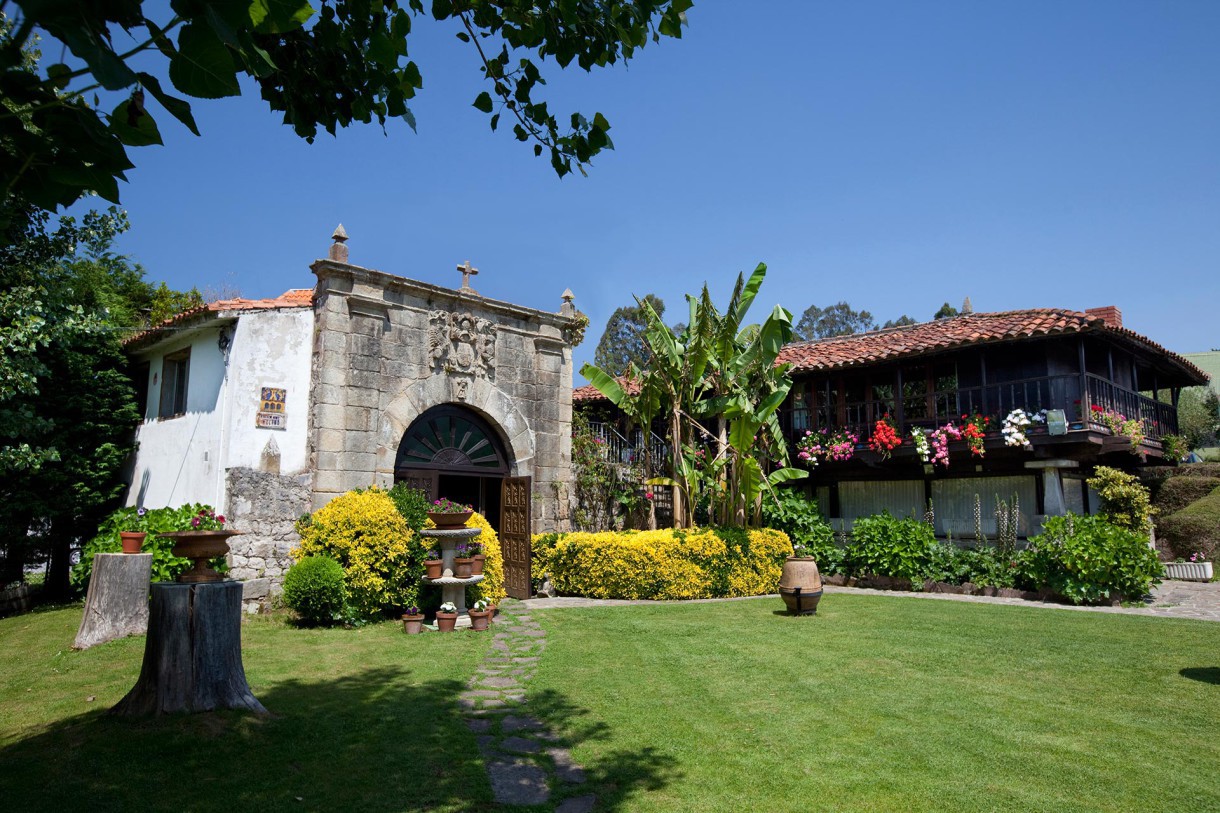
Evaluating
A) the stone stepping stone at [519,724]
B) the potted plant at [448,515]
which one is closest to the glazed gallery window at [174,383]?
the potted plant at [448,515]

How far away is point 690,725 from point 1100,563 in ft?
32.6

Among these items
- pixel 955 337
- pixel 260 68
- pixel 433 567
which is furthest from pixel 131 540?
pixel 955 337

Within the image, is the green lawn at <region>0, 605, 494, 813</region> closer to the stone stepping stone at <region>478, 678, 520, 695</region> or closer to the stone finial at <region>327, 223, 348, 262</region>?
the stone stepping stone at <region>478, 678, 520, 695</region>

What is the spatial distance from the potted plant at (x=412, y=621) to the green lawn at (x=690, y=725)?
49cm

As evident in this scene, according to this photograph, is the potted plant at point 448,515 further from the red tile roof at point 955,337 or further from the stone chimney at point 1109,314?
the stone chimney at point 1109,314

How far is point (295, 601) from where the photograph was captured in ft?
32.9

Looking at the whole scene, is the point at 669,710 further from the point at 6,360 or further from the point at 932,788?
the point at 6,360

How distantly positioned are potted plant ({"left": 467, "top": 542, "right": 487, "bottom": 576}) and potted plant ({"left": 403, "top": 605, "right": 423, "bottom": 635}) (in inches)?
35.9

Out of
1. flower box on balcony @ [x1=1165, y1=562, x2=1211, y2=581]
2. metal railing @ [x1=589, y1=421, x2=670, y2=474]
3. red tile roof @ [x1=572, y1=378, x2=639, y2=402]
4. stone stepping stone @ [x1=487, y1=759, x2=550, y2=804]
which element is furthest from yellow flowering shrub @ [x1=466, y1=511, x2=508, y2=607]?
flower box on balcony @ [x1=1165, y1=562, x2=1211, y2=581]

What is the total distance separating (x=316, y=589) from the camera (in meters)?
9.95

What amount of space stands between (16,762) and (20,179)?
14.3ft

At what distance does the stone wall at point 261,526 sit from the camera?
10.8m

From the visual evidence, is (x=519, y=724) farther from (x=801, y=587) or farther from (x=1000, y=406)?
(x=1000, y=406)

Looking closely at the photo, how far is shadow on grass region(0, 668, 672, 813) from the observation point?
424cm
